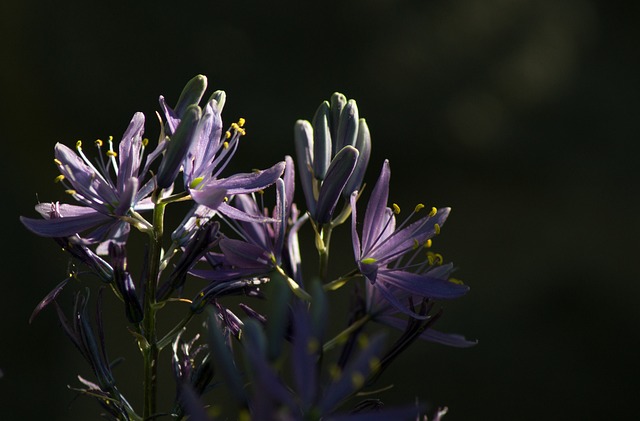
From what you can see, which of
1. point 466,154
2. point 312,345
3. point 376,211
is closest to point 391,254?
point 376,211

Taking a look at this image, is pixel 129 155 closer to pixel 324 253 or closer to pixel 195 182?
pixel 195 182

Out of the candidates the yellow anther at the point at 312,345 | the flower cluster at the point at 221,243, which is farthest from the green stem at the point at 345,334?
the yellow anther at the point at 312,345

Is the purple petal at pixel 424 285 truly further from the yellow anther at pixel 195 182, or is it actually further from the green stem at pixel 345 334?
the yellow anther at pixel 195 182

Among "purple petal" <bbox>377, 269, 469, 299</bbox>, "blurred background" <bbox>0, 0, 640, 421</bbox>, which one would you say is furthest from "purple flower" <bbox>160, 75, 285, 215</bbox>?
"blurred background" <bbox>0, 0, 640, 421</bbox>

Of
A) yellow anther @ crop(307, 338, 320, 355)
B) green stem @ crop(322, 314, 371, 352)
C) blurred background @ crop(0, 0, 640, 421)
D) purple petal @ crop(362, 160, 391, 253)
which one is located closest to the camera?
yellow anther @ crop(307, 338, 320, 355)

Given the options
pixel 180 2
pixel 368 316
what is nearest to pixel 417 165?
pixel 180 2

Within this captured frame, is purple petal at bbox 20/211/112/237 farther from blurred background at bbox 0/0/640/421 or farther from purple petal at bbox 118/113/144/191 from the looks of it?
blurred background at bbox 0/0/640/421

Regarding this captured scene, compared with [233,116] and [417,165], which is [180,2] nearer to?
[233,116]
